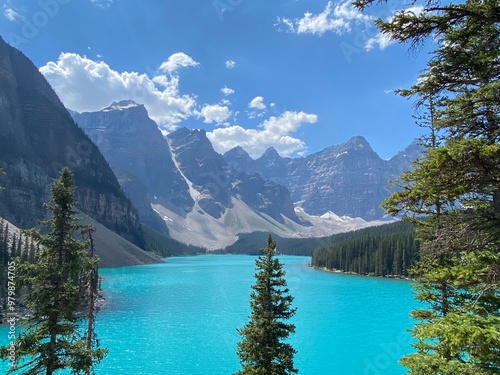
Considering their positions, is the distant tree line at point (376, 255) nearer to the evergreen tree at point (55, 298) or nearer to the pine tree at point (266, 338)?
the pine tree at point (266, 338)

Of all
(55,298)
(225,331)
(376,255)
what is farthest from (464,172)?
(376,255)

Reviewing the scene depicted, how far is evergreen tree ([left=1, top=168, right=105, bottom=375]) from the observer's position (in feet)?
42.7

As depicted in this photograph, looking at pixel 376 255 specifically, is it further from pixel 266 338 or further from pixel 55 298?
pixel 55 298

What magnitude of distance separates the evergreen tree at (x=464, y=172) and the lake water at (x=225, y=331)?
1149 inches

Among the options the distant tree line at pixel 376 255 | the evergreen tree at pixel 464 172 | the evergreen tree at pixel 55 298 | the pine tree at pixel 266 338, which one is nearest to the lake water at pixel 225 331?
the pine tree at pixel 266 338

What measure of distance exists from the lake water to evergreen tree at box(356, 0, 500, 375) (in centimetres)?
2919

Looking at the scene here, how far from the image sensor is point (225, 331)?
4569 cm

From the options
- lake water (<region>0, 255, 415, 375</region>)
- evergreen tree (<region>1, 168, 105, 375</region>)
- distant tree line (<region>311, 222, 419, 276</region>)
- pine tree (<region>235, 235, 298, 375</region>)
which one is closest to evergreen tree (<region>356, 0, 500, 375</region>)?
pine tree (<region>235, 235, 298, 375</region>)

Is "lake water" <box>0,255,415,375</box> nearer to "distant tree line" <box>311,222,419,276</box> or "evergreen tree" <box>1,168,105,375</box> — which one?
"evergreen tree" <box>1,168,105,375</box>

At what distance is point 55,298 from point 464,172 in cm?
1407

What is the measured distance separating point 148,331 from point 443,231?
151 feet

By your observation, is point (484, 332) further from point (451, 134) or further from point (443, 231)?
point (451, 134)

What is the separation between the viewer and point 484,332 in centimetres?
512

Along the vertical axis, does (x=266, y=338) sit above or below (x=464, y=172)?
below
